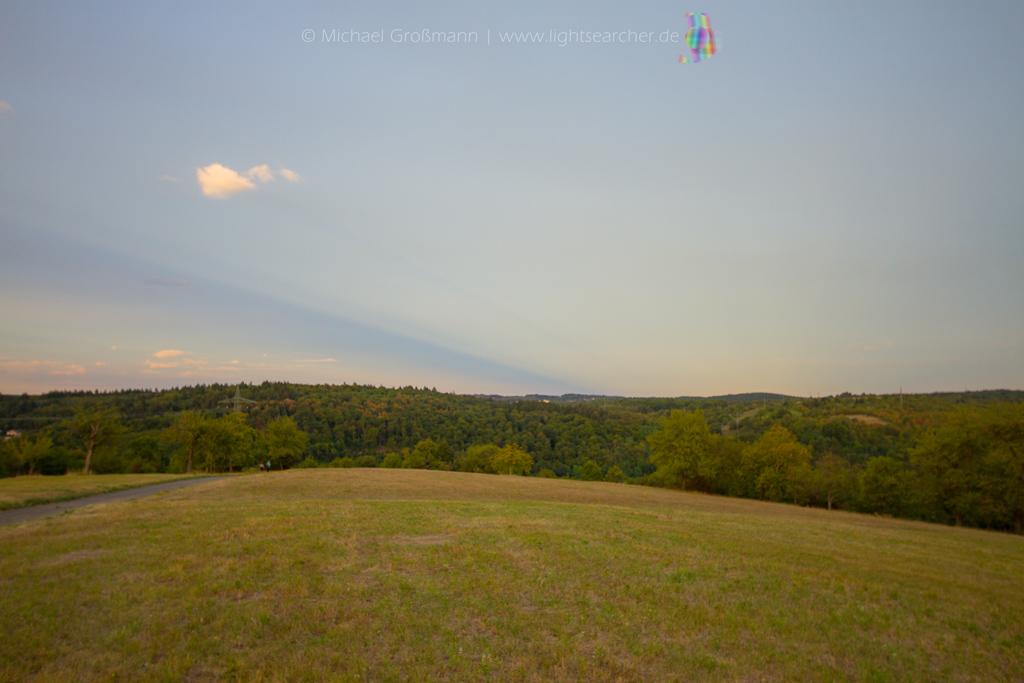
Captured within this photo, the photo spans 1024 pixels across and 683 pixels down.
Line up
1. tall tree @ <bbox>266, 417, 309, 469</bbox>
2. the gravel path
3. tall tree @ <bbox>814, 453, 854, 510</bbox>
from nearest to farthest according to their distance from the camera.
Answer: the gravel path < tall tree @ <bbox>814, 453, 854, 510</bbox> < tall tree @ <bbox>266, 417, 309, 469</bbox>

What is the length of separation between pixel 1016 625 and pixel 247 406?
168284 millimetres

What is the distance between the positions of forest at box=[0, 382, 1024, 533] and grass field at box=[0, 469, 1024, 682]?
3774 cm

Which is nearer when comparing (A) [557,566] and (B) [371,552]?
(A) [557,566]

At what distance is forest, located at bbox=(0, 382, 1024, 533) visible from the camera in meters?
44.7

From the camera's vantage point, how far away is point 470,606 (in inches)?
368

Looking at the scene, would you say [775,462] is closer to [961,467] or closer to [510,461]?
[961,467]

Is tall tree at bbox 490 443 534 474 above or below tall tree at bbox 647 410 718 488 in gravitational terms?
below

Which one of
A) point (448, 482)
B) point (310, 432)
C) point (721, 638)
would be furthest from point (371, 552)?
point (310, 432)

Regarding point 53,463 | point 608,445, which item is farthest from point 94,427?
point 608,445

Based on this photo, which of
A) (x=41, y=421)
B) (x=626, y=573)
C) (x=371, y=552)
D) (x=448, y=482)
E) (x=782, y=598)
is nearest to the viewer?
(x=782, y=598)

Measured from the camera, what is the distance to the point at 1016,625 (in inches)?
405

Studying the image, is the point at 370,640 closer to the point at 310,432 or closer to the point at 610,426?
the point at 310,432

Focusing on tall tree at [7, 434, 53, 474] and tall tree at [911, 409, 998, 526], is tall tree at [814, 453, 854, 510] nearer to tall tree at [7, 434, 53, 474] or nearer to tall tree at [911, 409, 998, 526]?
tall tree at [911, 409, 998, 526]

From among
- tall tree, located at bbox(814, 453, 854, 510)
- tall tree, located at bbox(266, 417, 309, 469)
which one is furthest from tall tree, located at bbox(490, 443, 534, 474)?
tall tree, located at bbox(814, 453, 854, 510)
